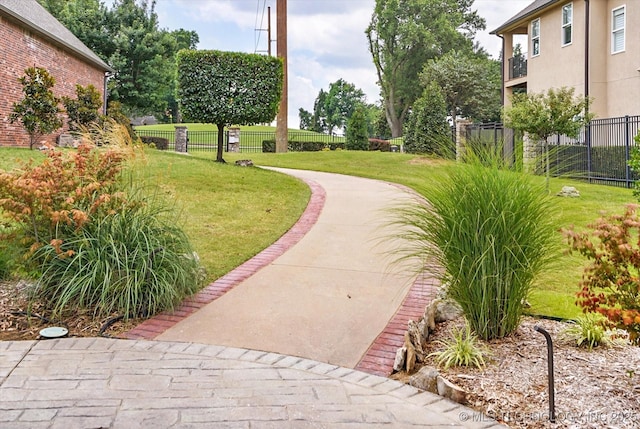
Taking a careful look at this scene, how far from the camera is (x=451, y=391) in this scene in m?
2.84

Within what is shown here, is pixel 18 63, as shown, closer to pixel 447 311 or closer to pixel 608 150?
pixel 447 311

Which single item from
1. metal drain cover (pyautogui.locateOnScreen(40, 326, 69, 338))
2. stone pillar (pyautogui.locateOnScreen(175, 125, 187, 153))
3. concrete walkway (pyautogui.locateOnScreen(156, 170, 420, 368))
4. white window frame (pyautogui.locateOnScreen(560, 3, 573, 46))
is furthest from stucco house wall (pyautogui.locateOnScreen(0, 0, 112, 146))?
white window frame (pyautogui.locateOnScreen(560, 3, 573, 46))

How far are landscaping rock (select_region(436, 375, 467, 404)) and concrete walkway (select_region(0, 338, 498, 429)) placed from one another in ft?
0.15

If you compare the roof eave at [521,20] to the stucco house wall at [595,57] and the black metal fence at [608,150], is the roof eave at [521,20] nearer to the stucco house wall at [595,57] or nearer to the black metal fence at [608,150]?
the stucco house wall at [595,57]

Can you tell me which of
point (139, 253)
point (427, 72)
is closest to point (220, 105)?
point (139, 253)

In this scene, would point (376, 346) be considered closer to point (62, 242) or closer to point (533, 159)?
point (533, 159)

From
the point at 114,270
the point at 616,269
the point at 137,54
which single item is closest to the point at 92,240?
the point at 114,270

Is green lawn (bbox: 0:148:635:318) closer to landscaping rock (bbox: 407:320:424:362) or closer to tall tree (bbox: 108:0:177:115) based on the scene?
landscaping rock (bbox: 407:320:424:362)

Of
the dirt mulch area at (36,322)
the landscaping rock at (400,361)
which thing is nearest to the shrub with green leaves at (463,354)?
the landscaping rock at (400,361)

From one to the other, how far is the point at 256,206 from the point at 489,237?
601 cm

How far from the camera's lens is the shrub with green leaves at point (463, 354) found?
3.12 metres

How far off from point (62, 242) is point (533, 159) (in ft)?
12.1

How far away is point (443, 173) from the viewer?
11.8 ft

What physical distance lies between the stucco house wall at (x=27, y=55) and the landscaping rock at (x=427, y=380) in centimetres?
1306
